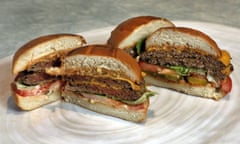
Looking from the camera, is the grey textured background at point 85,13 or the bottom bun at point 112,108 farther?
the grey textured background at point 85,13

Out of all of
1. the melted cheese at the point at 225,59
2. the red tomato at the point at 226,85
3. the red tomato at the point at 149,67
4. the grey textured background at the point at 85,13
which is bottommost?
the grey textured background at the point at 85,13

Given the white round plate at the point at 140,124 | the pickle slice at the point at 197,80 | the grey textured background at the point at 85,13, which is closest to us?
the white round plate at the point at 140,124

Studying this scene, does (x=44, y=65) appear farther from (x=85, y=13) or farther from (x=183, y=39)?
(x=85, y=13)

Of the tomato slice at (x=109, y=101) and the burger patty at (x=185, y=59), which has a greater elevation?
the burger patty at (x=185, y=59)

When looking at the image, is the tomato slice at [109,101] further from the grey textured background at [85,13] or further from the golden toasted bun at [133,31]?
the grey textured background at [85,13]

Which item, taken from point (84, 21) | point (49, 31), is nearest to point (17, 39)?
point (49, 31)

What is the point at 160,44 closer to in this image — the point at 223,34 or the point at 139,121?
the point at 139,121

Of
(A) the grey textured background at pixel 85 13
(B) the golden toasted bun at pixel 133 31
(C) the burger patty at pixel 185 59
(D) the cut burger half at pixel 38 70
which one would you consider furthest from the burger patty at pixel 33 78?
(A) the grey textured background at pixel 85 13
